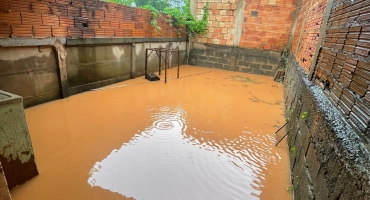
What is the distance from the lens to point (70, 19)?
440 cm

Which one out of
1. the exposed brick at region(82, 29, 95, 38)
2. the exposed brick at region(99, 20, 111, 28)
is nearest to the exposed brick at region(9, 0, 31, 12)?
the exposed brick at region(82, 29, 95, 38)

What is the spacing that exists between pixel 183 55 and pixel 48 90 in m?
6.40

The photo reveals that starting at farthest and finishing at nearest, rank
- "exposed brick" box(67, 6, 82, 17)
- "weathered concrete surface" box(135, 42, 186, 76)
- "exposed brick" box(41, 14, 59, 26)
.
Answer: "weathered concrete surface" box(135, 42, 186, 76), "exposed brick" box(67, 6, 82, 17), "exposed brick" box(41, 14, 59, 26)

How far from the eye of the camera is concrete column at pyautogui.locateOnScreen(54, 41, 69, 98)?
428 centimetres

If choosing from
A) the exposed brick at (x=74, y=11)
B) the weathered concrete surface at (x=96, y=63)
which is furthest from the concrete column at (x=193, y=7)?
the exposed brick at (x=74, y=11)

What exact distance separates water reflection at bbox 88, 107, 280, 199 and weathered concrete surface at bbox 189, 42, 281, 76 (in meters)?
5.91

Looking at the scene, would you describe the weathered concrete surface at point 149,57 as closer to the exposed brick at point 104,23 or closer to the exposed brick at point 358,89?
the exposed brick at point 104,23

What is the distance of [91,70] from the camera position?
5.19 meters

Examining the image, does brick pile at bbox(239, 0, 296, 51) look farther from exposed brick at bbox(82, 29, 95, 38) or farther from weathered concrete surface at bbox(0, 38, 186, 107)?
exposed brick at bbox(82, 29, 95, 38)

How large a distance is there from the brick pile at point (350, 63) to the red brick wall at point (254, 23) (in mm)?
6094

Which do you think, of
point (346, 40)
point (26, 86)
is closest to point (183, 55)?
point (26, 86)

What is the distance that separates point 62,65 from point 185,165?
11.9 feet

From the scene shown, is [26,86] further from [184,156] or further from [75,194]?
[184,156]

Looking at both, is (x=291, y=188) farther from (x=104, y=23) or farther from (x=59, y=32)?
(x=104, y=23)
